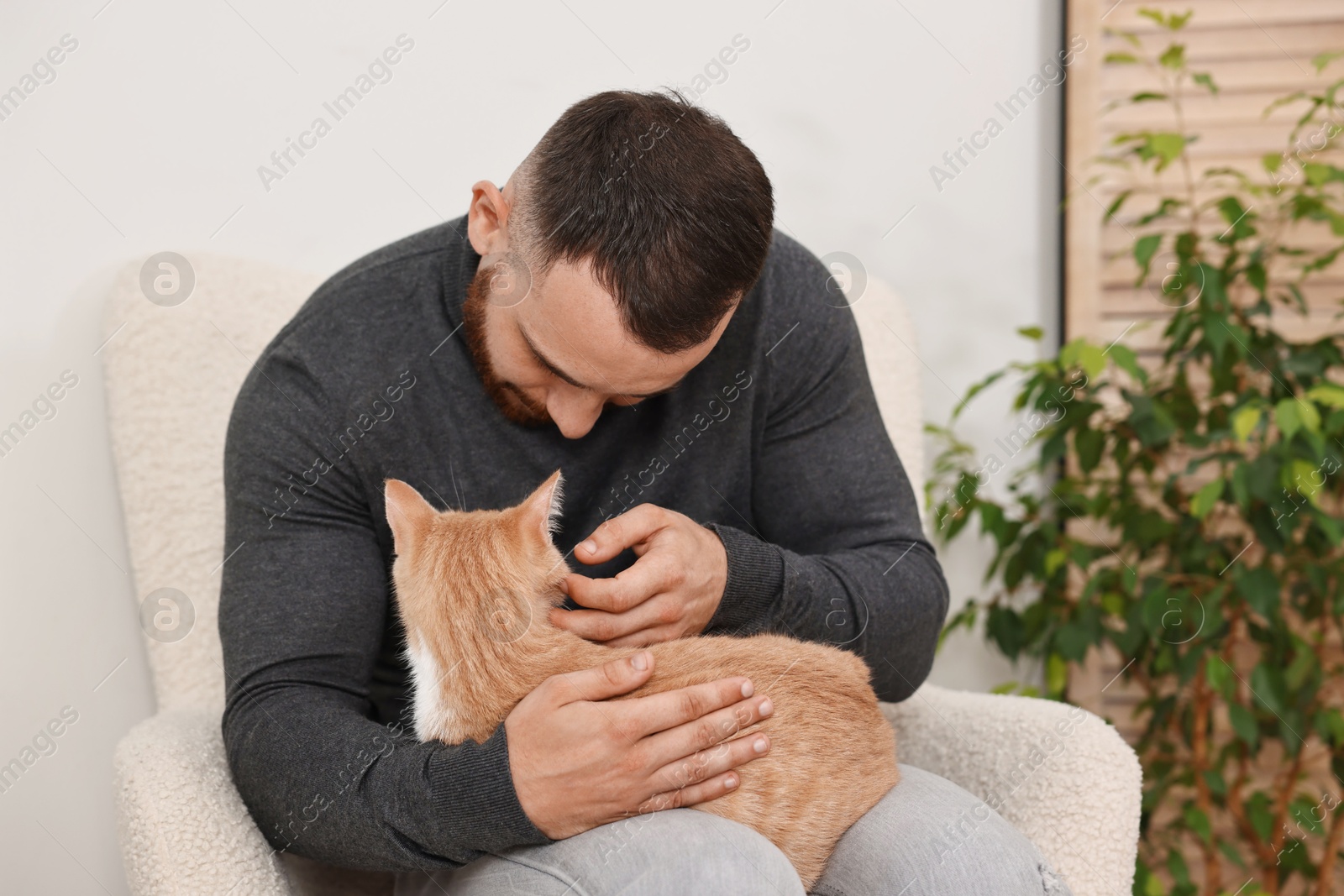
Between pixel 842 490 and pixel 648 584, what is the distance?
0.37 m

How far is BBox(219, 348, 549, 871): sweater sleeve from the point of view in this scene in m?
0.85

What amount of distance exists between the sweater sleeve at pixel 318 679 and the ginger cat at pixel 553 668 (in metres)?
0.07

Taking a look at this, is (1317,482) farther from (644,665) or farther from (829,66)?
(644,665)

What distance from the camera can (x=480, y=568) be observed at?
95 cm

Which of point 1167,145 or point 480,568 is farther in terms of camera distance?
point 1167,145

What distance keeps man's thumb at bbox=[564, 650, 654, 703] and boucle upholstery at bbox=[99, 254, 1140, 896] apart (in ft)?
1.20

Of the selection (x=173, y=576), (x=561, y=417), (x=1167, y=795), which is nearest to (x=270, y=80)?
(x=173, y=576)

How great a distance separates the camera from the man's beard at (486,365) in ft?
3.39

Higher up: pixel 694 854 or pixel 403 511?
pixel 403 511

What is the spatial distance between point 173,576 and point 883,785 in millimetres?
923

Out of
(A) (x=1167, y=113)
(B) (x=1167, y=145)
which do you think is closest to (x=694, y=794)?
(B) (x=1167, y=145)

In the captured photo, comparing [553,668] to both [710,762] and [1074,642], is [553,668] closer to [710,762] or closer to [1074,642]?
[710,762]

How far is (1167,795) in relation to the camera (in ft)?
5.84

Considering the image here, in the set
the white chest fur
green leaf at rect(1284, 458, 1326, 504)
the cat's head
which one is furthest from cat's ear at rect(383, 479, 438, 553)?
green leaf at rect(1284, 458, 1326, 504)
